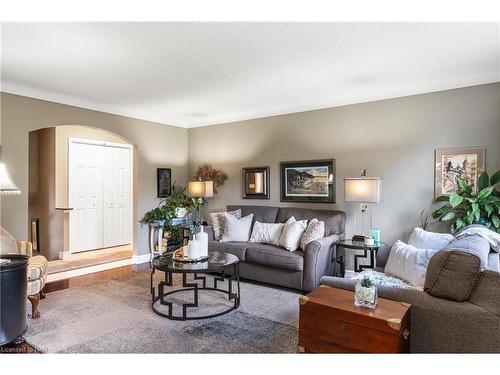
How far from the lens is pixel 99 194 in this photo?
643 centimetres

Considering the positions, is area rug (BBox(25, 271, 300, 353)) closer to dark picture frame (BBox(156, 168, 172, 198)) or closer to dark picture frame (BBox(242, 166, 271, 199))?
dark picture frame (BBox(242, 166, 271, 199))

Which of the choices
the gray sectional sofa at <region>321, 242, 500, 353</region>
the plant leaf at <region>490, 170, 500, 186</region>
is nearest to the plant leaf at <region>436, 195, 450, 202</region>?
the plant leaf at <region>490, 170, 500, 186</region>

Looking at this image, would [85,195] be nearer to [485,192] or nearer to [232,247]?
[232,247]

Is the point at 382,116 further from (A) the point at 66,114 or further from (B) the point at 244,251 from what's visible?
(A) the point at 66,114

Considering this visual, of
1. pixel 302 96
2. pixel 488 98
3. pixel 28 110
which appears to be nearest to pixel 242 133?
pixel 302 96

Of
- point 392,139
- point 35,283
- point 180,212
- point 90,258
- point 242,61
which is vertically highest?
point 242,61

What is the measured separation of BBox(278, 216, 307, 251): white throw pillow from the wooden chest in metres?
1.84

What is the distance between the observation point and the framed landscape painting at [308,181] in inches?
183

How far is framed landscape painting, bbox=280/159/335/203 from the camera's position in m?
4.64

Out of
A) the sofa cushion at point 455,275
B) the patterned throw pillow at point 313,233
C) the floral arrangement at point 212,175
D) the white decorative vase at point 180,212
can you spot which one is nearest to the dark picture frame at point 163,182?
the white decorative vase at point 180,212

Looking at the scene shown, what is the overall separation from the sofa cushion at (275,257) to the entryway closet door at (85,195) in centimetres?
366

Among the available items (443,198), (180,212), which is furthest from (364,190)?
(180,212)

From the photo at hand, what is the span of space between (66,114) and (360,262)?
4.55 metres

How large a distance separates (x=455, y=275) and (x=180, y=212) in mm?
4450
